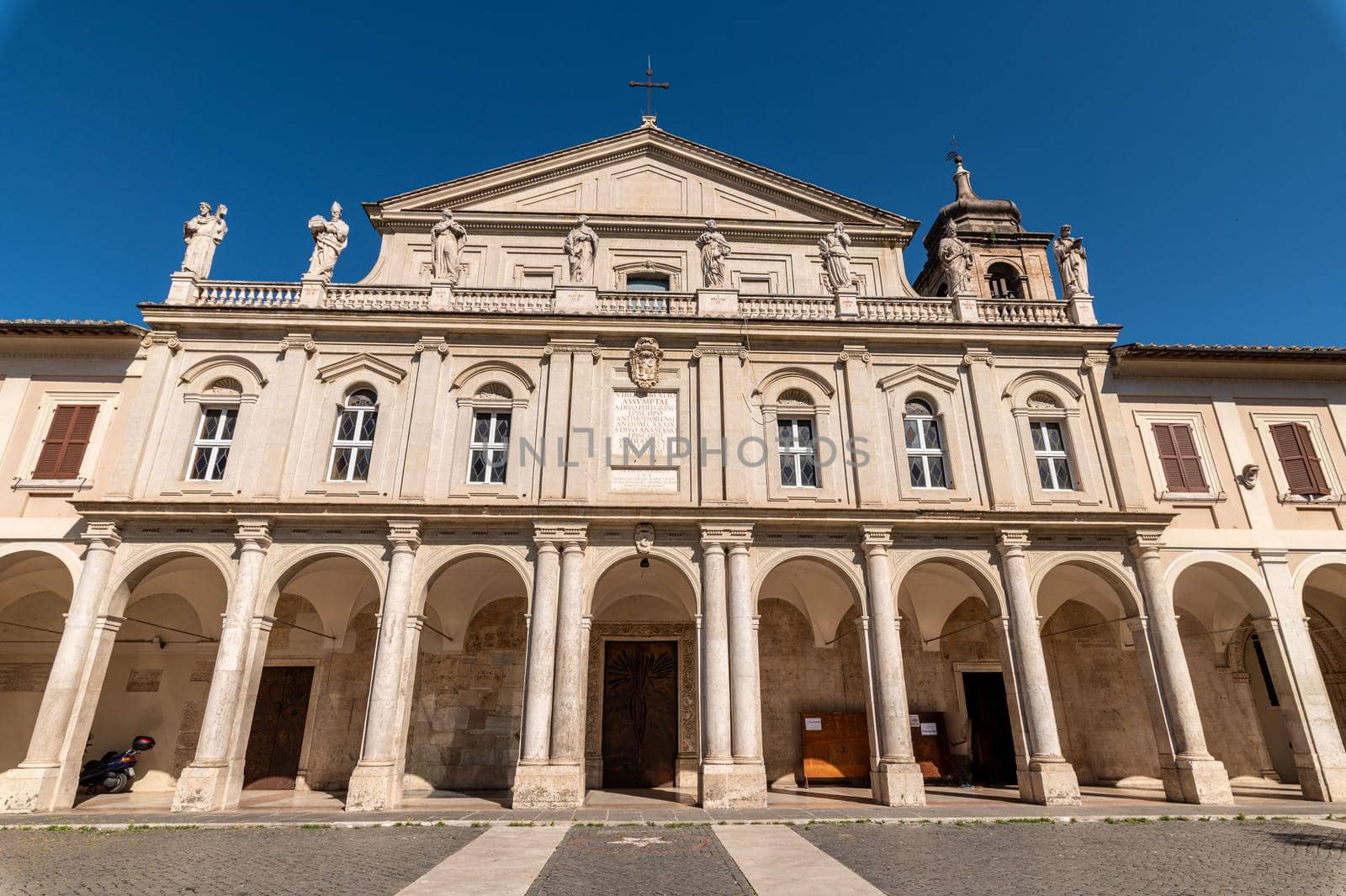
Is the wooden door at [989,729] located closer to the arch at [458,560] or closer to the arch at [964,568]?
the arch at [964,568]

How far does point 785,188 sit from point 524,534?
12925 mm

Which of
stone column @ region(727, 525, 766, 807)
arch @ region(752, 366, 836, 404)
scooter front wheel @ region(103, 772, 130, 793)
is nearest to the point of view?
stone column @ region(727, 525, 766, 807)

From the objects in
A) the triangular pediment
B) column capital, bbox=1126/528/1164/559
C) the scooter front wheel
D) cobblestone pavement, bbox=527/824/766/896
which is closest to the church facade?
column capital, bbox=1126/528/1164/559

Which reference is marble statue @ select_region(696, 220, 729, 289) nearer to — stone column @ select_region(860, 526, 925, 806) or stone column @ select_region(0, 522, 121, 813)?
stone column @ select_region(860, 526, 925, 806)

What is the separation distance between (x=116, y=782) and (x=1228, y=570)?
2406 centimetres

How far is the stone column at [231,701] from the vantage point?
38.2 feet

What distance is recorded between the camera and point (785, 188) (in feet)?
65.5

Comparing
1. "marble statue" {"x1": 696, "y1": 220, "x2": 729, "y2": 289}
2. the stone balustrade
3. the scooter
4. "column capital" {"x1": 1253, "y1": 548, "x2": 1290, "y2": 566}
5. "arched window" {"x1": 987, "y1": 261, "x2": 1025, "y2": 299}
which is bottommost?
the scooter

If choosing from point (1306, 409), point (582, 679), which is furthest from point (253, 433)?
point (1306, 409)

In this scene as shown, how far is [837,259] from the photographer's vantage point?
670 inches

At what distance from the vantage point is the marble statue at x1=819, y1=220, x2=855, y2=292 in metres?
16.8

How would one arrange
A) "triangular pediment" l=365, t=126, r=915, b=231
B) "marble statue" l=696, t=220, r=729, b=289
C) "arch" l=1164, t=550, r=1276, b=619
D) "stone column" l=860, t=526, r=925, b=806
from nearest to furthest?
1. "stone column" l=860, t=526, r=925, b=806
2. "arch" l=1164, t=550, r=1276, b=619
3. "marble statue" l=696, t=220, r=729, b=289
4. "triangular pediment" l=365, t=126, r=915, b=231

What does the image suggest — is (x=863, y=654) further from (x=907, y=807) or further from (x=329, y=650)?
(x=329, y=650)

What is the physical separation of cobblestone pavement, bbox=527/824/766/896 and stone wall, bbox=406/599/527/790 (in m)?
6.65
